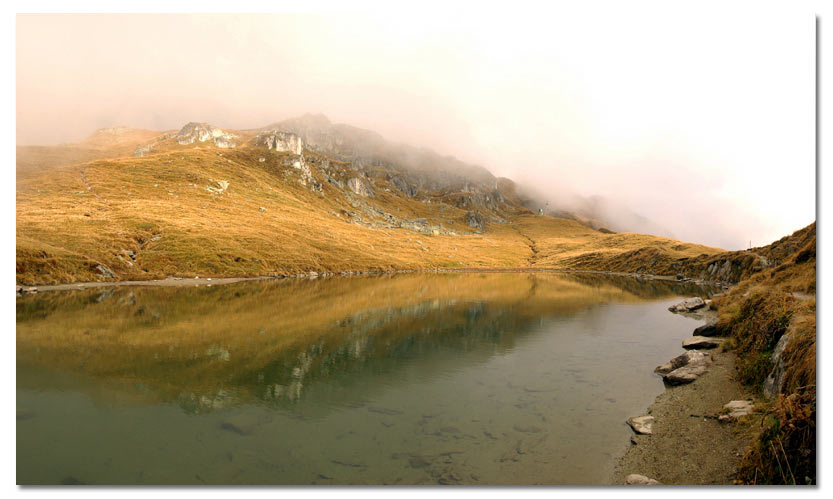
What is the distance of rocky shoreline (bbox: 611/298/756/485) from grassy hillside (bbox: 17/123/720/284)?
41.2 meters

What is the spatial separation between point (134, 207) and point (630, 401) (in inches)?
4763

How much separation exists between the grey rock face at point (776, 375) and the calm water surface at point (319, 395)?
4.98 m

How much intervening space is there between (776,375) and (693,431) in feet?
14.6

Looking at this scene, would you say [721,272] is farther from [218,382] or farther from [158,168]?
[158,168]

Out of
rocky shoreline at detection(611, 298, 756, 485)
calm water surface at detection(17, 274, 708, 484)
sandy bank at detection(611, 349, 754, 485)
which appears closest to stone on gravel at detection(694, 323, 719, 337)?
calm water surface at detection(17, 274, 708, 484)

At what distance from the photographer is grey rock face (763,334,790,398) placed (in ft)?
46.1

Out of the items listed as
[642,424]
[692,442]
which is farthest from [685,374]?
[692,442]

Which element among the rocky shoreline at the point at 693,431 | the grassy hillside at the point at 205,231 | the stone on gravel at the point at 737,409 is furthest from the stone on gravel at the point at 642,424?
the grassy hillside at the point at 205,231

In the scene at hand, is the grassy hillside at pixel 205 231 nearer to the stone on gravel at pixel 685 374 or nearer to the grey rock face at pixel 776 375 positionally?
the grey rock face at pixel 776 375

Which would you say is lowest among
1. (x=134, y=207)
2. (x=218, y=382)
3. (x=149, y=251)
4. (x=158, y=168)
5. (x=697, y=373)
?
(x=218, y=382)

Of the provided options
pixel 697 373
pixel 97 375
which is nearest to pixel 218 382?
pixel 97 375

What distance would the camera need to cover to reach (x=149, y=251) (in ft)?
239

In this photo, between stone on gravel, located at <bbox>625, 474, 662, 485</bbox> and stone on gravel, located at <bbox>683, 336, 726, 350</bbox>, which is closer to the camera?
stone on gravel, located at <bbox>625, 474, 662, 485</bbox>

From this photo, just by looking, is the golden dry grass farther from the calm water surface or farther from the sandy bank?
the sandy bank
